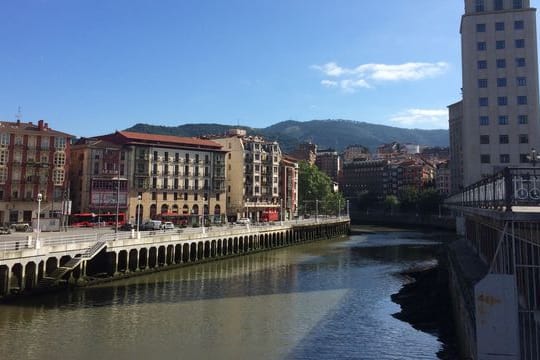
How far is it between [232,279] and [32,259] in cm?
2044

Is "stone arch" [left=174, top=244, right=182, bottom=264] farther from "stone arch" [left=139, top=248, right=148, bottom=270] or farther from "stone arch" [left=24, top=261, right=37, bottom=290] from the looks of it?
"stone arch" [left=24, top=261, right=37, bottom=290]

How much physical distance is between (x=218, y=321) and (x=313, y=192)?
138192mm

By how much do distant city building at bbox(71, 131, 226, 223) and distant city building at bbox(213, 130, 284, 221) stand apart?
8.54 m

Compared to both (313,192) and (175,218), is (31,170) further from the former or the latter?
(313,192)

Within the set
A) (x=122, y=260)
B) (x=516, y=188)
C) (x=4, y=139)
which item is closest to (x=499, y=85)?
(x=122, y=260)

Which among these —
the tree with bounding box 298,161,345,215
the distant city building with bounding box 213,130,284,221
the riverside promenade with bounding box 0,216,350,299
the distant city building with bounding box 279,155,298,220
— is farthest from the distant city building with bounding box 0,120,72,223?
the tree with bounding box 298,161,345,215

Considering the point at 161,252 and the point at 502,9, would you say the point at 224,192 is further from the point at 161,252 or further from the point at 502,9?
the point at 502,9

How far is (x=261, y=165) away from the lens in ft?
447

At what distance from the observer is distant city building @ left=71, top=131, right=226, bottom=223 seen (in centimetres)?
10069

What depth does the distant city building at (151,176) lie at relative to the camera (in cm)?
10069

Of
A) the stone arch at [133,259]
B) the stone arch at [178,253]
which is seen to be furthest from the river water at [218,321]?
the stone arch at [178,253]

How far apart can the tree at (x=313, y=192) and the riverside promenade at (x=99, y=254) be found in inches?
3405

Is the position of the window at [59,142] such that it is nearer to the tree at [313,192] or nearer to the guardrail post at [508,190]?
the tree at [313,192]

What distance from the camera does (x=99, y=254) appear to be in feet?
161
